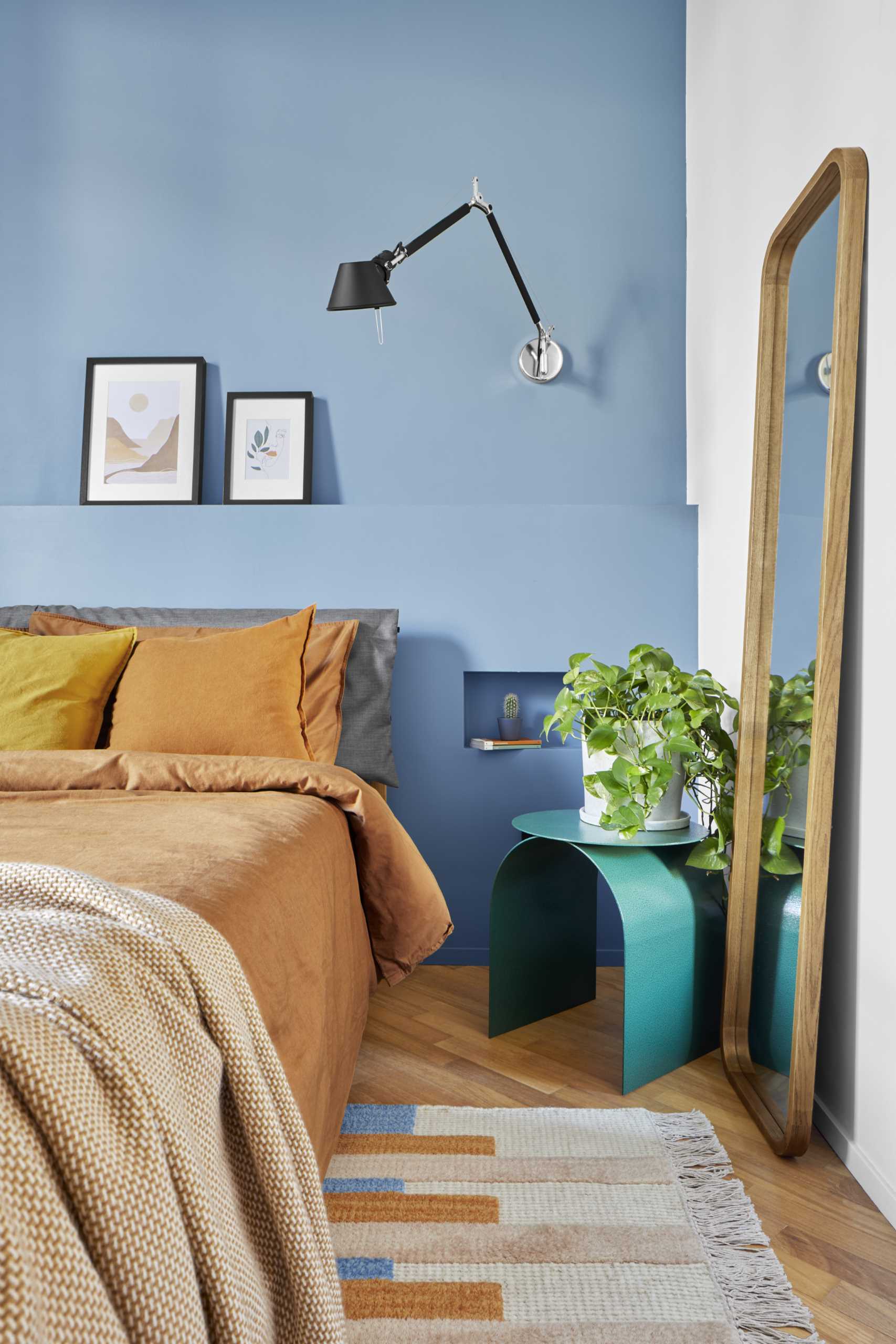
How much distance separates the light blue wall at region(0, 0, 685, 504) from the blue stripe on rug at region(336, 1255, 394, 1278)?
2.15 meters

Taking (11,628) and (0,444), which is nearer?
(11,628)

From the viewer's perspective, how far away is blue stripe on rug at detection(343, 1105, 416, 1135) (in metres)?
1.70

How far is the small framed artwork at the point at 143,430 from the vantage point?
2967 mm

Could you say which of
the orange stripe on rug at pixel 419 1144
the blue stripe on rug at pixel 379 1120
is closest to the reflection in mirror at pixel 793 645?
the orange stripe on rug at pixel 419 1144

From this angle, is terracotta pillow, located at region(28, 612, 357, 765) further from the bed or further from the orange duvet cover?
the orange duvet cover

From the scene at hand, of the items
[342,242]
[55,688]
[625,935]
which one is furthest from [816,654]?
[342,242]

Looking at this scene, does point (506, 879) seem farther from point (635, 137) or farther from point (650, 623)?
point (635, 137)

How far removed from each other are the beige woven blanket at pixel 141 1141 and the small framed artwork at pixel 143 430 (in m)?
2.23

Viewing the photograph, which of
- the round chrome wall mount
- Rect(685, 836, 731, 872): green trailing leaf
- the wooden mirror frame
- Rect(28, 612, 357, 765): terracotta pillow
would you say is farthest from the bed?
the round chrome wall mount

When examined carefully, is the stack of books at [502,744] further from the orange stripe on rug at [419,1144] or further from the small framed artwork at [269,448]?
the orange stripe on rug at [419,1144]

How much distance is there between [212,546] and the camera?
286 cm

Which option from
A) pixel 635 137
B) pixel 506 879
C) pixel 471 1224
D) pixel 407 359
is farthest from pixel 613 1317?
pixel 635 137

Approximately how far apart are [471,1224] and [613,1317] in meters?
0.27

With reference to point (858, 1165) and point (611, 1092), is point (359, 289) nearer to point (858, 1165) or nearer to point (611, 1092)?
point (611, 1092)
